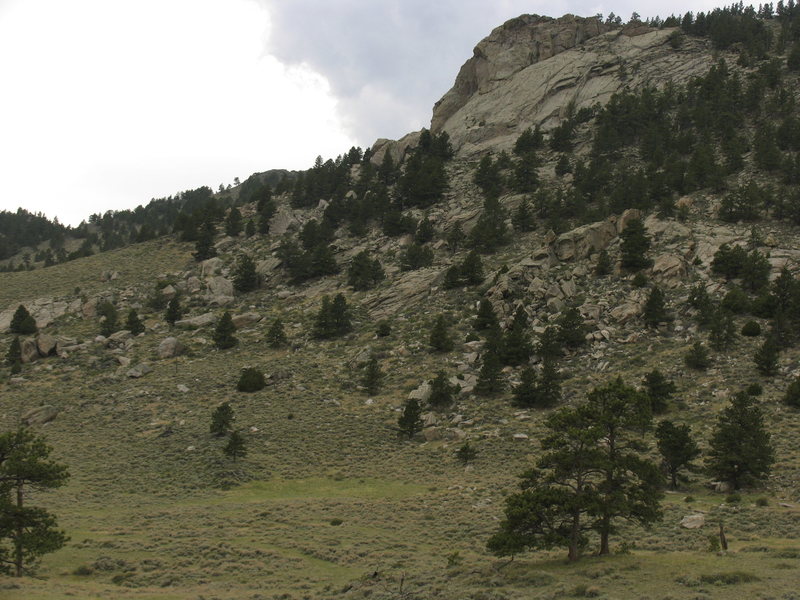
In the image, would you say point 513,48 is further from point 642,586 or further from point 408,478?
point 642,586

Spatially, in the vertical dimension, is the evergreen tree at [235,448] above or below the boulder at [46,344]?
below

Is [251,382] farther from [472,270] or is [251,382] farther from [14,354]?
[14,354]

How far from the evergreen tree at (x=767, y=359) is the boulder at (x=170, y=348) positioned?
2350 inches

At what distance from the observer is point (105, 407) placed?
2276 inches

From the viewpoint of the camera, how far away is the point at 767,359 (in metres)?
44.9

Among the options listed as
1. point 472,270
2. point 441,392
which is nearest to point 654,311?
point 441,392

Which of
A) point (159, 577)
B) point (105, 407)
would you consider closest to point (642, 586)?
point (159, 577)

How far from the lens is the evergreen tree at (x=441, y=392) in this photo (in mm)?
52219

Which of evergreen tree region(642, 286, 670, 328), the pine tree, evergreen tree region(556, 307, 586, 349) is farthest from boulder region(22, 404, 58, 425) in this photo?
evergreen tree region(642, 286, 670, 328)

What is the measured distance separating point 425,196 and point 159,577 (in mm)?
81472

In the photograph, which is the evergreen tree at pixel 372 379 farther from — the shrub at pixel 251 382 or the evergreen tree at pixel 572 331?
the evergreen tree at pixel 572 331

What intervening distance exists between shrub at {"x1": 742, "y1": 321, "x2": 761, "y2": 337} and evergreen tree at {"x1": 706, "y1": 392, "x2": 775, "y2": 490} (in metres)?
18.5

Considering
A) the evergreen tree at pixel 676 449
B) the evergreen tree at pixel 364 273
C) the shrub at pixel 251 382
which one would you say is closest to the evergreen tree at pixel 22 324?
the shrub at pixel 251 382

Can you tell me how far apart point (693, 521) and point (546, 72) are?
118 meters
